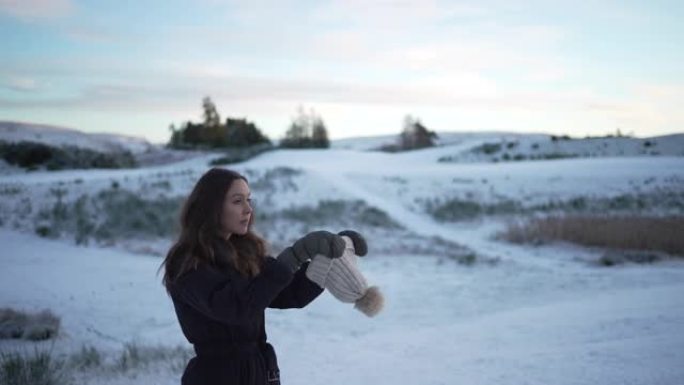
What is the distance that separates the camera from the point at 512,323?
24.4 feet

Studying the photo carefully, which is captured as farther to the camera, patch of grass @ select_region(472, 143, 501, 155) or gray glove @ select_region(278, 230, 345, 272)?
patch of grass @ select_region(472, 143, 501, 155)

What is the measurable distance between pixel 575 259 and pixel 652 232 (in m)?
1.80

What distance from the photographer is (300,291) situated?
2.62 metres

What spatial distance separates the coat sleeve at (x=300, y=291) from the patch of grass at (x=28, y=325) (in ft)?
16.8

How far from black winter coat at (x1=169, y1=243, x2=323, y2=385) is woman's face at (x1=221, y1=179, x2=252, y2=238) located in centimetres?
18

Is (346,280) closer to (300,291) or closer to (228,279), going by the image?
(300,291)

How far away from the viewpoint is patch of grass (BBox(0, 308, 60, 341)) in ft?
21.7

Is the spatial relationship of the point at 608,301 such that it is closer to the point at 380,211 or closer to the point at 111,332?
the point at 111,332

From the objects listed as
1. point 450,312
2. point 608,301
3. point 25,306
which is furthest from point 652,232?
point 25,306

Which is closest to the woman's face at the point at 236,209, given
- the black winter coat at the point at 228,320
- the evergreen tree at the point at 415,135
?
the black winter coat at the point at 228,320

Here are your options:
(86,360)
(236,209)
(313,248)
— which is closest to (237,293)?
(313,248)

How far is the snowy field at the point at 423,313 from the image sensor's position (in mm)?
5402

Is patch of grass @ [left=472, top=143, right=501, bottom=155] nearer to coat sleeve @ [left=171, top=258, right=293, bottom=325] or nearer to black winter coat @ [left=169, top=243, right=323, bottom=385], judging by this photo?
black winter coat @ [left=169, top=243, right=323, bottom=385]

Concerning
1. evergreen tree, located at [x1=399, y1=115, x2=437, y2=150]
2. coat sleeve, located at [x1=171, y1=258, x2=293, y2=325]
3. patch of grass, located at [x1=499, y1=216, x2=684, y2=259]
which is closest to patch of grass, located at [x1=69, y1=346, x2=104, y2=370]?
coat sleeve, located at [x1=171, y1=258, x2=293, y2=325]
